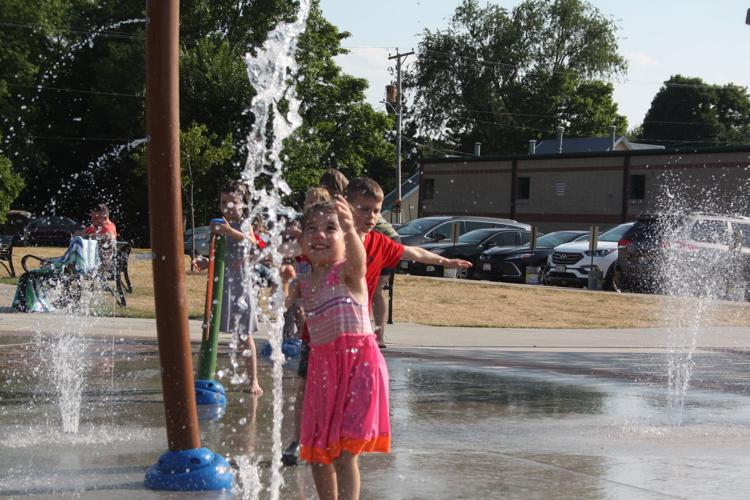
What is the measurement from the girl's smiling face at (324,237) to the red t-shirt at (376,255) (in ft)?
3.82

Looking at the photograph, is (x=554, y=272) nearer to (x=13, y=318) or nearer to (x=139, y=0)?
(x=13, y=318)

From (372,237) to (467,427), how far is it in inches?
83.7

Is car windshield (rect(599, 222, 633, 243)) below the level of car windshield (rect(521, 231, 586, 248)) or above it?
above

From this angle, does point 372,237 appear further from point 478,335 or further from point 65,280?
point 65,280

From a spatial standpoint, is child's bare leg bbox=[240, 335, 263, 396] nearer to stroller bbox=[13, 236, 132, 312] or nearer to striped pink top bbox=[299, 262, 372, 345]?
striped pink top bbox=[299, 262, 372, 345]

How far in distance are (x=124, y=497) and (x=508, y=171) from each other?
1944 inches

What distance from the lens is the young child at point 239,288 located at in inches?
313

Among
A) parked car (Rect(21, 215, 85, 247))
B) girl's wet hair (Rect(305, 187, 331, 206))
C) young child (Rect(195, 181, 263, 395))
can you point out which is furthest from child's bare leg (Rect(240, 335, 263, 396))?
parked car (Rect(21, 215, 85, 247))

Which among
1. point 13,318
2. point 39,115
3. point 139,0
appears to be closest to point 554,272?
point 13,318

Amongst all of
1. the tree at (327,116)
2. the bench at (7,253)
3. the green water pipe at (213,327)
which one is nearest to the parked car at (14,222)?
the tree at (327,116)

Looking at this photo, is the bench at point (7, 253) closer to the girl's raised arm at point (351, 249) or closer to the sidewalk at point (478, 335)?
the sidewalk at point (478, 335)

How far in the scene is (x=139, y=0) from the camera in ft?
168

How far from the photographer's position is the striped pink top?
4.55 meters

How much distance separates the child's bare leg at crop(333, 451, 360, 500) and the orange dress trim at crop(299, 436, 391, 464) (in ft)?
Result: 0.09
